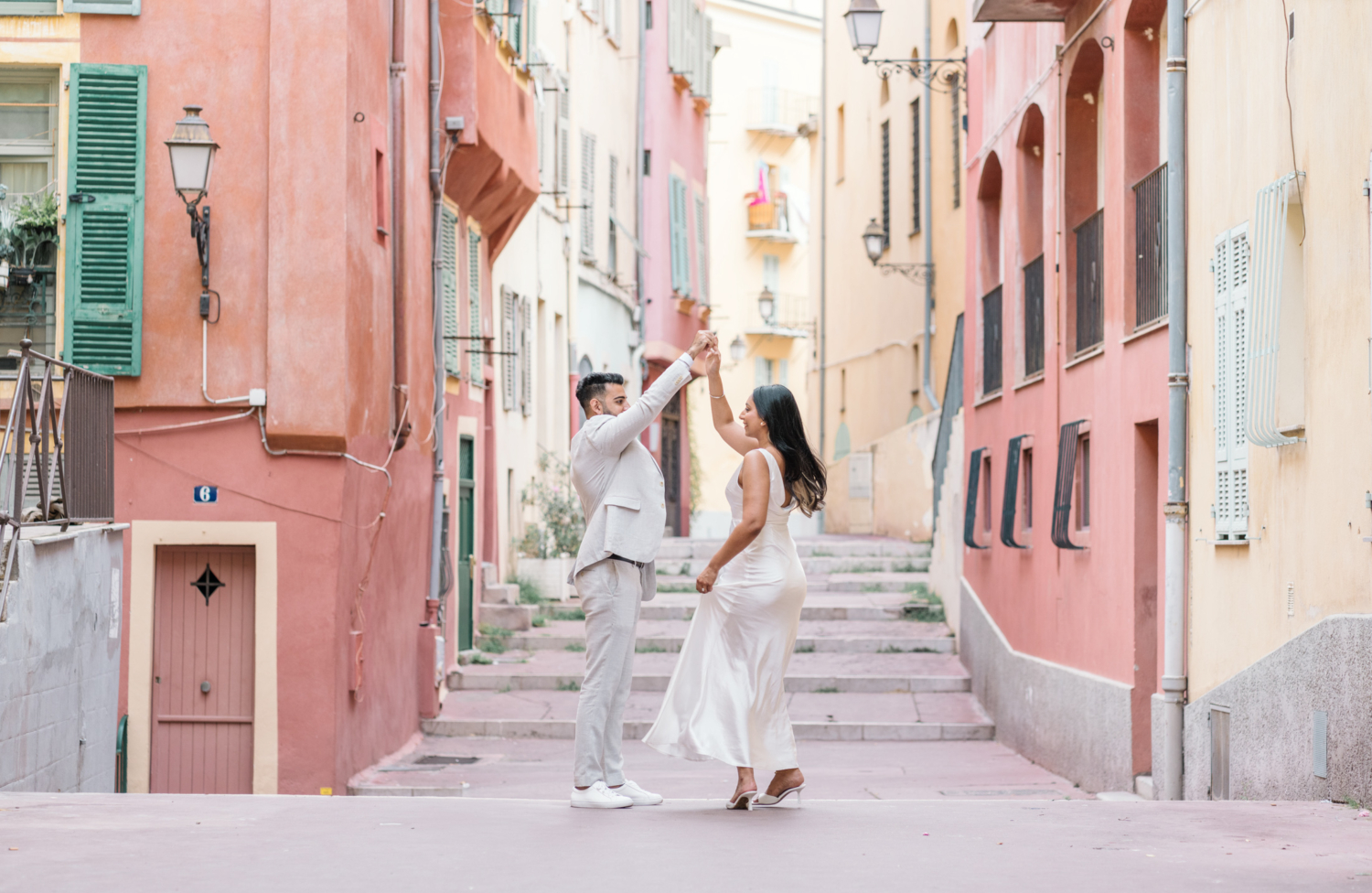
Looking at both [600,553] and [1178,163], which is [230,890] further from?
[1178,163]

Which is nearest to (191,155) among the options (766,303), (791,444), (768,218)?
(791,444)

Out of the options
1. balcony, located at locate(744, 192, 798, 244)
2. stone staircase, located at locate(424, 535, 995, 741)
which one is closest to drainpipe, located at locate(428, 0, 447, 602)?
stone staircase, located at locate(424, 535, 995, 741)

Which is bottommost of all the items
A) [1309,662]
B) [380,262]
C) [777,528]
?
[1309,662]

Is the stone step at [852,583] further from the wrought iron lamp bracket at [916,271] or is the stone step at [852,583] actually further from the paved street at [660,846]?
the paved street at [660,846]

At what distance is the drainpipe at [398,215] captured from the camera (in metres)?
15.3

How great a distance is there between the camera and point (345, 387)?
13.4 meters

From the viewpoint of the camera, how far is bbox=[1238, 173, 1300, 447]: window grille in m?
9.02

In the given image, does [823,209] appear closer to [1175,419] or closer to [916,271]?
[916,271]

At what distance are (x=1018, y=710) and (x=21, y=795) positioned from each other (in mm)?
9419

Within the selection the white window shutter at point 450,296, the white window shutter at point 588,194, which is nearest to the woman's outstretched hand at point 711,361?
the white window shutter at point 450,296

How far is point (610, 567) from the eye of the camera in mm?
7836

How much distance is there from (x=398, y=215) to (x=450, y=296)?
114 inches

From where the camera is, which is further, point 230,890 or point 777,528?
point 777,528

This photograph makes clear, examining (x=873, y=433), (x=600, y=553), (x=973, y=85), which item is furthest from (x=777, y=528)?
(x=873, y=433)
